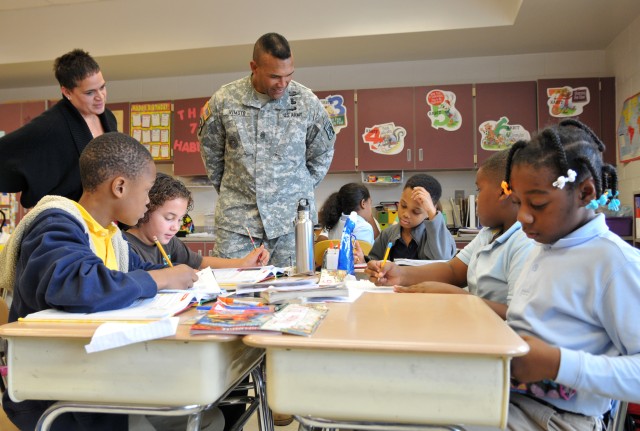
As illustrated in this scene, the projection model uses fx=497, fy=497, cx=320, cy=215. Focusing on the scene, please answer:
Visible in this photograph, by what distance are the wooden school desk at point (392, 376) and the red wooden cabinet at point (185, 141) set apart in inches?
161

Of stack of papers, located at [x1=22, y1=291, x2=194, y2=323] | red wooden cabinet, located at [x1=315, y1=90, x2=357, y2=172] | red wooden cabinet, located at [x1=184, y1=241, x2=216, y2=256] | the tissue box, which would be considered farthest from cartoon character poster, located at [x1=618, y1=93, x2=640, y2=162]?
stack of papers, located at [x1=22, y1=291, x2=194, y2=323]

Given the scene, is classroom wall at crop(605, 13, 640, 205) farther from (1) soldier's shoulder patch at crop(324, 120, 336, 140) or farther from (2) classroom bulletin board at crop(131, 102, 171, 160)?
(2) classroom bulletin board at crop(131, 102, 171, 160)

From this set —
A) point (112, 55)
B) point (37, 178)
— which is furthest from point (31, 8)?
point (37, 178)

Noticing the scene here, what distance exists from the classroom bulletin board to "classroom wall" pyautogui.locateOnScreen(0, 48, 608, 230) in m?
0.33

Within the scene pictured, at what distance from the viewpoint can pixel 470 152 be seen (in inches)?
167

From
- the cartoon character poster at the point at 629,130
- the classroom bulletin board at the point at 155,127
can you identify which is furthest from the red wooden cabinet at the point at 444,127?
the classroom bulletin board at the point at 155,127

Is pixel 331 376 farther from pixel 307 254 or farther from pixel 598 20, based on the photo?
pixel 598 20

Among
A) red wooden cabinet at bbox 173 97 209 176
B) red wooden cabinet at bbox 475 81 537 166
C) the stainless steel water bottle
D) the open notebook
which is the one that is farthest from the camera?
red wooden cabinet at bbox 173 97 209 176

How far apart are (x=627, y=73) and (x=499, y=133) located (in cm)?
101

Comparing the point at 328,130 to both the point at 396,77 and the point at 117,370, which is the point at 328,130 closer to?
the point at 117,370

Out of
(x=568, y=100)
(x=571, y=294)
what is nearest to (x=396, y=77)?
(x=568, y=100)

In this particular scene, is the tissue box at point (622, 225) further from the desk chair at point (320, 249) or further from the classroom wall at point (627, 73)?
the desk chair at point (320, 249)

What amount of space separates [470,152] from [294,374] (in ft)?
12.5

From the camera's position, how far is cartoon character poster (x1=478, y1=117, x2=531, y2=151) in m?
4.19
